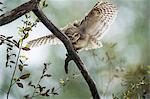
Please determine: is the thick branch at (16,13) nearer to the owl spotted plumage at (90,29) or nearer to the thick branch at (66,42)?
the thick branch at (66,42)

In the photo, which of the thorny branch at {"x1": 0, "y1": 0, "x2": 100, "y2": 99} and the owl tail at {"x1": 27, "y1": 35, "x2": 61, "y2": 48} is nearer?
the thorny branch at {"x1": 0, "y1": 0, "x2": 100, "y2": 99}

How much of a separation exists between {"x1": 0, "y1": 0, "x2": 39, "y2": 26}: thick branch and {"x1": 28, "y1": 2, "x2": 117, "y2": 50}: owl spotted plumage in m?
0.13

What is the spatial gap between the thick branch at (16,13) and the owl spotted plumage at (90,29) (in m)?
0.13

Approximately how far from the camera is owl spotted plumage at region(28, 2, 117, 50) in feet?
2.42

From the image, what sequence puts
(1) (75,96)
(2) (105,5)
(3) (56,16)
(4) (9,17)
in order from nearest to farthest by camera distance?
(4) (9,17), (2) (105,5), (1) (75,96), (3) (56,16)

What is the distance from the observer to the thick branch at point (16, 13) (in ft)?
2.00

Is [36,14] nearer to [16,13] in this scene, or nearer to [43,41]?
[16,13]

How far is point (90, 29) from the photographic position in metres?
0.75

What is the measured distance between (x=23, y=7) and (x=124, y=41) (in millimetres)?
1891

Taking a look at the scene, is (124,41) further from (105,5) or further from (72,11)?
(105,5)

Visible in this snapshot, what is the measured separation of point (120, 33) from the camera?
2.34 meters

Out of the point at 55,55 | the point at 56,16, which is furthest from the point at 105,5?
the point at 56,16

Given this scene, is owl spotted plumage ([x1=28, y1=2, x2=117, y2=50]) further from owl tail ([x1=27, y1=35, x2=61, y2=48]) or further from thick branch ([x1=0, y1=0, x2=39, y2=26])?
thick branch ([x1=0, y1=0, x2=39, y2=26])

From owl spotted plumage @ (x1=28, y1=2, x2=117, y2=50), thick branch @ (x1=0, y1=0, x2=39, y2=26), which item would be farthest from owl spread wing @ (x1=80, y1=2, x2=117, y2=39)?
thick branch @ (x1=0, y1=0, x2=39, y2=26)
